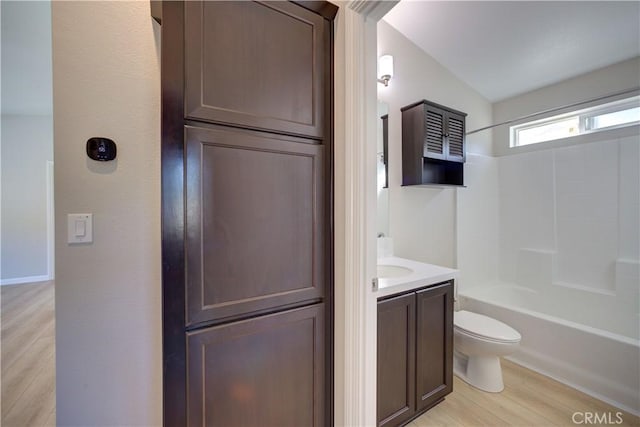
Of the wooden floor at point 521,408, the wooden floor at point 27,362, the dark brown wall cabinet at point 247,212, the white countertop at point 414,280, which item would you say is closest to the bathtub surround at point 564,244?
the wooden floor at point 521,408

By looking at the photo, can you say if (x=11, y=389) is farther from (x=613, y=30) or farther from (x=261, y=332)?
(x=613, y=30)

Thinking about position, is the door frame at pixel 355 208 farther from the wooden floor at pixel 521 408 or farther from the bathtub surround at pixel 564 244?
the bathtub surround at pixel 564 244

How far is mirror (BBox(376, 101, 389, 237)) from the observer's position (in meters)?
2.02

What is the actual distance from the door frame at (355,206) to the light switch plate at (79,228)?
921 mm

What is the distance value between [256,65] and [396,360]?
152 centimetres

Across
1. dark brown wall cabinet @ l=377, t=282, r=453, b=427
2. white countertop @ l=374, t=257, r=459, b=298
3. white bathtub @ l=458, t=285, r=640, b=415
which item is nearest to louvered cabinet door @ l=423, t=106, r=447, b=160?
white countertop @ l=374, t=257, r=459, b=298

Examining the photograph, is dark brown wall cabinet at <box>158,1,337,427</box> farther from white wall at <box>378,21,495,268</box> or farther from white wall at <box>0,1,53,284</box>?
white wall at <box>0,1,53,284</box>

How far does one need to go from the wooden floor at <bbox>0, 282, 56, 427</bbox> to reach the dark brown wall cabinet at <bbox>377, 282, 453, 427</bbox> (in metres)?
1.85

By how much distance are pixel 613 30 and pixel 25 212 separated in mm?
7297

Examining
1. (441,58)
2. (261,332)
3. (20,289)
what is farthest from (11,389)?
(441,58)

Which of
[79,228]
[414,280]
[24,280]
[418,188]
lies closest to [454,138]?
[418,188]

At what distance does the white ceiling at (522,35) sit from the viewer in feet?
5.84

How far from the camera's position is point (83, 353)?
0.91 m

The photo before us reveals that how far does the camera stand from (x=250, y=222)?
2.98 ft
